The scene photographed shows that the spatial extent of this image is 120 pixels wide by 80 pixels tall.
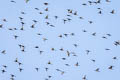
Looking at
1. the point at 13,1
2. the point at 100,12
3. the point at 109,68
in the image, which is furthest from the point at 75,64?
the point at 13,1

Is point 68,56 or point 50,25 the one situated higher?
point 50,25

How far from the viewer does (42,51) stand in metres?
15.0

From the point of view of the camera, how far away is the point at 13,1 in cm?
1500

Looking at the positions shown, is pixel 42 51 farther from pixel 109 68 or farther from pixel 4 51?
pixel 109 68

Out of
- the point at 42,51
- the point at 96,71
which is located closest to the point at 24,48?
the point at 42,51

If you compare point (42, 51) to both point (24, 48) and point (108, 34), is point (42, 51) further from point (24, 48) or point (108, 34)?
point (108, 34)

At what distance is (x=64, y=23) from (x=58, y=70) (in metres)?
1.94

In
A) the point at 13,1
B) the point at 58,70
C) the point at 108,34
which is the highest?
the point at 13,1

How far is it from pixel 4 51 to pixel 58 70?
2312mm

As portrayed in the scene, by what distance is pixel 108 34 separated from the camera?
15125 mm

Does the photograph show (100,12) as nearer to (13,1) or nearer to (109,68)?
(109,68)

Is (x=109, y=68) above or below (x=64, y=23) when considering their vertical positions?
below

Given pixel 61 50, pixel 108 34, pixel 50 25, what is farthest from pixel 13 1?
pixel 108 34

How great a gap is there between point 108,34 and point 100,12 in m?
0.95
